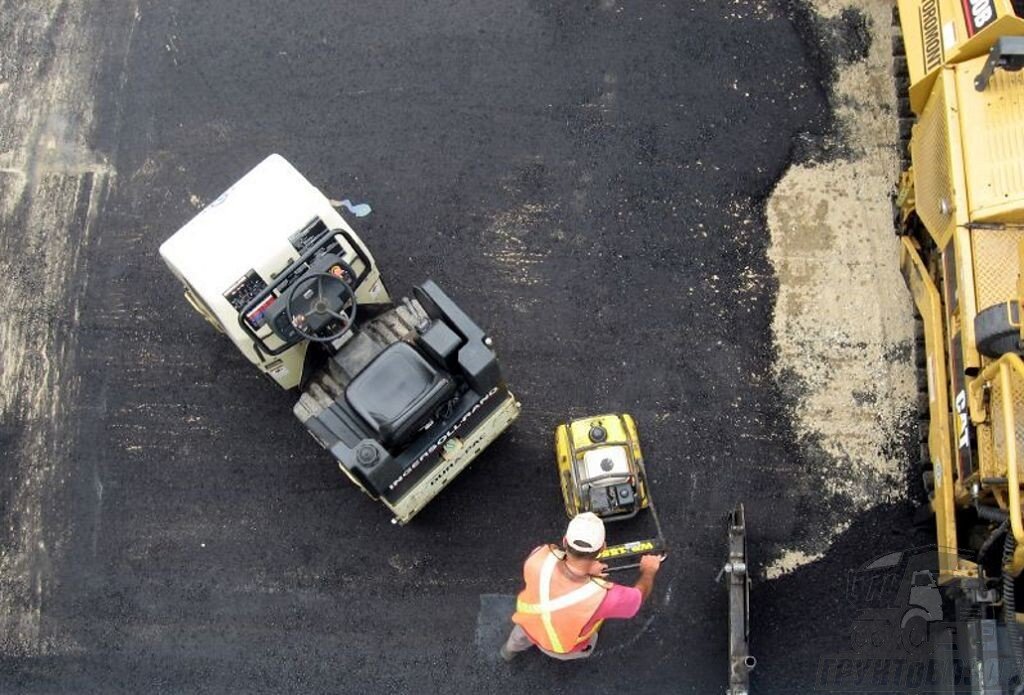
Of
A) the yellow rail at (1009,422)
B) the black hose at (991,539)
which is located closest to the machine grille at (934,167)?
the yellow rail at (1009,422)

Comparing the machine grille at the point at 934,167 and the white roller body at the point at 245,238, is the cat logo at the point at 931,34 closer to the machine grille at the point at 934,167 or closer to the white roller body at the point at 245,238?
the machine grille at the point at 934,167

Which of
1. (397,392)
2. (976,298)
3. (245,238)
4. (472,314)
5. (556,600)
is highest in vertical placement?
(245,238)

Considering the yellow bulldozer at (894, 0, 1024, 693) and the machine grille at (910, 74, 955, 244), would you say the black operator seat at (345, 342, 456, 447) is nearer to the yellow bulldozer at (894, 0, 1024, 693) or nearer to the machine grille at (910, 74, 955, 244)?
the yellow bulldozer at (894, 0, 1024, 693)

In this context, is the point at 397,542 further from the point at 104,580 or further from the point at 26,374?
the point at 26,374

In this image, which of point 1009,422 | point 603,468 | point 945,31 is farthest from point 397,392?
point 945,31

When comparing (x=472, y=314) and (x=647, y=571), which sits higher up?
(x=472, y=314)

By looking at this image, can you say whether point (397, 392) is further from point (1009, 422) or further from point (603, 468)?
point (1009, 422)
